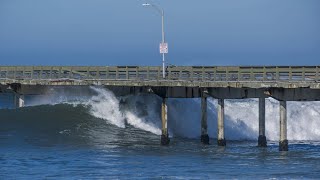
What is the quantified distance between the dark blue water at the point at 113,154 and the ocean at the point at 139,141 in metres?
0.04

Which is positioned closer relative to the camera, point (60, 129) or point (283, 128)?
point (283, 128)

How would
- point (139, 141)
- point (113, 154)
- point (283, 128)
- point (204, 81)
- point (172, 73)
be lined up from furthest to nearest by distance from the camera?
point (139, 141) < point (172, 73) < point (204, 81) < point (283, 128) < point (113, 154)

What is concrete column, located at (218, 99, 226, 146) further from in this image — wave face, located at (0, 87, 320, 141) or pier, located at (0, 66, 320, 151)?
wave face, located at (0, 87, 320, 141)

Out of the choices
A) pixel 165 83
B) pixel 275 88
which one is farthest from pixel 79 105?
pixel 275 88

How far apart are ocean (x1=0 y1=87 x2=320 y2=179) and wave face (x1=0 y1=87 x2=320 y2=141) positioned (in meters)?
0.06

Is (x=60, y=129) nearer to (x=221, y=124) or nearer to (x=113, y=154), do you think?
(x=221, y=124)

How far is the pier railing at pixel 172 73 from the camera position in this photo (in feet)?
163

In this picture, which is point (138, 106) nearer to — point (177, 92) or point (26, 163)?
point (177, 92)

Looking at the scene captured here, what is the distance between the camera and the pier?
160ft

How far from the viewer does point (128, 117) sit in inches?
2494

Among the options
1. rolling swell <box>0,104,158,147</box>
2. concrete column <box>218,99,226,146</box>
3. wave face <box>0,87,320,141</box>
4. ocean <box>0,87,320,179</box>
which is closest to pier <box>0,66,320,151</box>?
concrete column <box>218,99,226,146</box>

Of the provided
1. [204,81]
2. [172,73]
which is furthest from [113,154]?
[172,73]

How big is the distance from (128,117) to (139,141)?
8.05 m

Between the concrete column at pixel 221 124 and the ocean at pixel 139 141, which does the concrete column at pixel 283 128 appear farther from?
the concrete column at pixel 221 124
